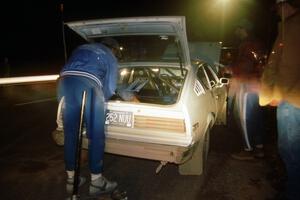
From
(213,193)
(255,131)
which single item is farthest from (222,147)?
(213,193)

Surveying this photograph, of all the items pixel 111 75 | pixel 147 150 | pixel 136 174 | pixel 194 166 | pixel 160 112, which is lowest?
pixel 136 174

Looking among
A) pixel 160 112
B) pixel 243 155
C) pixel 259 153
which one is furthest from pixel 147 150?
pixel 259 153

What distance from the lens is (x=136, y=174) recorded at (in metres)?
5.18

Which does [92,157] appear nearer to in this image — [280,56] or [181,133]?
[181,133]

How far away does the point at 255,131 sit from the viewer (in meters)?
5.95

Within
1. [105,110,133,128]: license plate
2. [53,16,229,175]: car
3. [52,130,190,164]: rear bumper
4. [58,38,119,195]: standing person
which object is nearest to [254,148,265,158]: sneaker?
[53,16,229,175]: car

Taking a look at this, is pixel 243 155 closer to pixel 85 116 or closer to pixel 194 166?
pixel 194 166

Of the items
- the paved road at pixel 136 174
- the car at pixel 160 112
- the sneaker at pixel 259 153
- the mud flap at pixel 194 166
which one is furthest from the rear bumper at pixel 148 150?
the sneaker at pixel 259 153

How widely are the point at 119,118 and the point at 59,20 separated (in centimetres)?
3649

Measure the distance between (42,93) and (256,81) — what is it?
31.1ft

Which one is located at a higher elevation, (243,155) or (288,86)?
(288,86)

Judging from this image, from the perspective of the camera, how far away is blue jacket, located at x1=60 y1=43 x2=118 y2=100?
424 cm

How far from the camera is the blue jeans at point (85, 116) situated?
Result: 4223 mm

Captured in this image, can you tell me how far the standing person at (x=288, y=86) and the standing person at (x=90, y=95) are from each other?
6.17 ft
